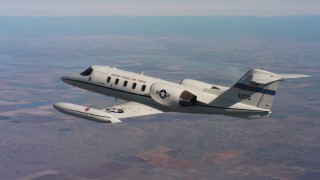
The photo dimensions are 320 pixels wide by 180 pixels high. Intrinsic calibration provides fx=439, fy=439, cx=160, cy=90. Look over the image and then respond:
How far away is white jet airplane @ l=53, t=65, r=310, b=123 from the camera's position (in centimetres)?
4106

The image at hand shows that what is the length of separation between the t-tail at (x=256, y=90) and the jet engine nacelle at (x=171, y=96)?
11.0 feet

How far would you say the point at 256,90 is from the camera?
41375 mm

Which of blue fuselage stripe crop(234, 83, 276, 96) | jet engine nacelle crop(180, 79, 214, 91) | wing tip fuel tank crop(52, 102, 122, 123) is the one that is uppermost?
blue fuselage stripe crop(234, 83, 276, 96)

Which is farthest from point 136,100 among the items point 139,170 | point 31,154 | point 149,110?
point 31,154

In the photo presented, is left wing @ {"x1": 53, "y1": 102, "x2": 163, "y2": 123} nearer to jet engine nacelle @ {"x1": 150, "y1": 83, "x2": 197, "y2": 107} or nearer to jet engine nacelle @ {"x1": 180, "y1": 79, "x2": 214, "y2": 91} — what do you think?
jet engine nacelle @ {"x1": 150, "y1": 83, "x2": 197, "y2": 107}

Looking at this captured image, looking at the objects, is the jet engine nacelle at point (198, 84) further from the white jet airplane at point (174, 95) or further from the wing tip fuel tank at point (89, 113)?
the wing tip fuel tank at point (89, 113)

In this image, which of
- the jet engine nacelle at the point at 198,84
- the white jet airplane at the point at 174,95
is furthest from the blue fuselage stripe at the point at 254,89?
the jet engine nacelle at the point at 198,84

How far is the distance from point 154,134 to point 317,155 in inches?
2749

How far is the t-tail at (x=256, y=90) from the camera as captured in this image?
39.5 m

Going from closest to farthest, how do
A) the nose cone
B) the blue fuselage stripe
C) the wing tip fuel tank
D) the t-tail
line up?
the t-tail → the blue fuselage stripe → the wing tip fuel tank → the nose cone

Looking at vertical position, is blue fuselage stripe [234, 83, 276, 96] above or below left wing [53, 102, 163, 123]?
above

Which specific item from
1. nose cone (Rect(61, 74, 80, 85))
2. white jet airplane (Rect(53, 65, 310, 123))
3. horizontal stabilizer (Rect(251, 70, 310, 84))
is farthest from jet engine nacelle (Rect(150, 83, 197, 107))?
nose cone (Rect(61, 74, 80, 85))

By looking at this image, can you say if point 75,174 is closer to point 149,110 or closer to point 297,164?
point 297,164

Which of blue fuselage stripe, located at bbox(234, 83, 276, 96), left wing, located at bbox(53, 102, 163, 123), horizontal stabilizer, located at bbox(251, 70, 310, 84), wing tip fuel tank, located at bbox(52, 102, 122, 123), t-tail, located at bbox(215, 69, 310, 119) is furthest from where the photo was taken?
left wing, located at bbox(53, 102, 163, 123)
